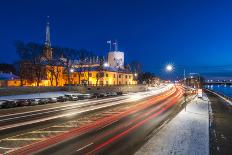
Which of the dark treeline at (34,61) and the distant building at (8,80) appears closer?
the dark treeline at (34,61)

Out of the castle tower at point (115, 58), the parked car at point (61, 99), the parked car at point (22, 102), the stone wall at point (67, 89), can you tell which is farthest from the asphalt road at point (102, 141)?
the castle tower at point (115, 58)

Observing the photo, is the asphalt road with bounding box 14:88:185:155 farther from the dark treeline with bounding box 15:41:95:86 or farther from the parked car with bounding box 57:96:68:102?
the dark treeline with bounding box 15:41:95:86

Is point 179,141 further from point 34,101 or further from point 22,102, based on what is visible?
point 34,101

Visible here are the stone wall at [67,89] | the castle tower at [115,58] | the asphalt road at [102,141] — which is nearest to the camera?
the asphalt road at [102,141]

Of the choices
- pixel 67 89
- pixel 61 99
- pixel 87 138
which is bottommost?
pixel 87 138

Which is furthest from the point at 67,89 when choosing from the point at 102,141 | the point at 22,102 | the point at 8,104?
the point at 102,141

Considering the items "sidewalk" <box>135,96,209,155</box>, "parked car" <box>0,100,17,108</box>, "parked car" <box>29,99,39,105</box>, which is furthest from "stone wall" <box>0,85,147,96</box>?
"sidewalk" <box>135,96,209,155</box>

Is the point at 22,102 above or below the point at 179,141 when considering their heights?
above

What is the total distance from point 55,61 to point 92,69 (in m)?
31.4

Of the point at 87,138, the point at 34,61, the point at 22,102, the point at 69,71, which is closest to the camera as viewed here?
the point at 87,138

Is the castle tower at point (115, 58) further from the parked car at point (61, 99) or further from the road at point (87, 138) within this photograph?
the road at point (87, 138)

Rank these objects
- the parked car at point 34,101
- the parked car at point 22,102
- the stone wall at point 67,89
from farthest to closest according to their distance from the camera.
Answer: the stone wall at point 67,89 → the parked car at point 34,101 → the parked car at point 22,102

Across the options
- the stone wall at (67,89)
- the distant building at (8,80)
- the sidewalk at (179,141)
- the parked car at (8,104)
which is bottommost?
the sidewalk at (179,141)

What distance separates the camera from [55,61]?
9375 centimetres
